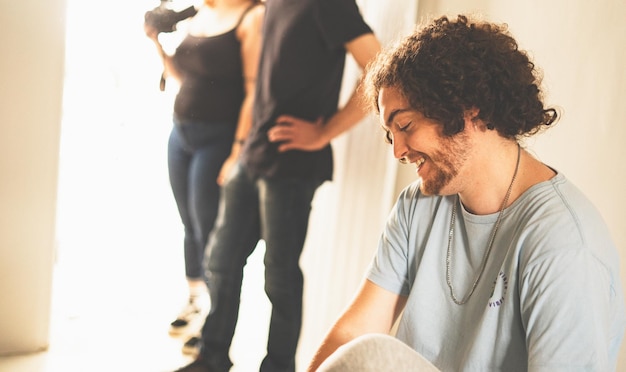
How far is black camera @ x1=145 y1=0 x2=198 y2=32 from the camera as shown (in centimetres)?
165

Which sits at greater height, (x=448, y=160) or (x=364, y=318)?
(x=448, y=160)

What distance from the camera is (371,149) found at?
1.95 metres

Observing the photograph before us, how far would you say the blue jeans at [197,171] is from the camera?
1714 millimetres

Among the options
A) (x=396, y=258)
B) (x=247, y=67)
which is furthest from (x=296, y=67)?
(x=396, y=258)

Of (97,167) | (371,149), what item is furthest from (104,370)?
(371,149)

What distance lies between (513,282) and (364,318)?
1.08 feet

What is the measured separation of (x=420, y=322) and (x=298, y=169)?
69 cm

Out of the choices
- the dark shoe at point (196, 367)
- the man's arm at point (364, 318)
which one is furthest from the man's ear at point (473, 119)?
the dark shoe at point (196, 367)

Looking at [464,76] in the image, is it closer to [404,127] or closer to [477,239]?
[404,127]

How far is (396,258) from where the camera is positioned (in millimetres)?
1294

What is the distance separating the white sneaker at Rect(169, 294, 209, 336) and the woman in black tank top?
0.07m

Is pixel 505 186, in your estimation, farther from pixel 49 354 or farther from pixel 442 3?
pixel 49 354

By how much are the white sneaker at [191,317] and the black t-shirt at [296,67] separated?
0.40 m

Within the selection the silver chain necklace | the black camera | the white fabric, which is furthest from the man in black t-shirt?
the white fabric
